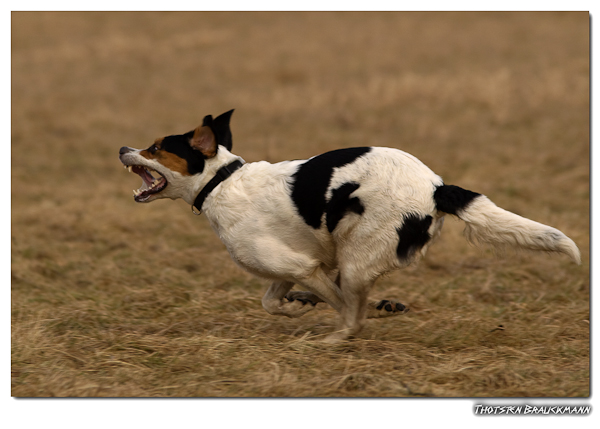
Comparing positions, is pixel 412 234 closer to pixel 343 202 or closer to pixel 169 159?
pixel 343 202

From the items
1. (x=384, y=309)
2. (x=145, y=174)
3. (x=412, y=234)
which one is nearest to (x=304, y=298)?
(x=384, y=309)

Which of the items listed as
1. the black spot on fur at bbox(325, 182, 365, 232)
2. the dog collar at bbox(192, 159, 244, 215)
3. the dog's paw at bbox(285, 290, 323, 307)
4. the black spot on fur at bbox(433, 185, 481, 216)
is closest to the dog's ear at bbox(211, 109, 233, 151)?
the dog collar at bbox(192, 159, 244, 215)

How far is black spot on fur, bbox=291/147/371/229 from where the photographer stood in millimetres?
4863

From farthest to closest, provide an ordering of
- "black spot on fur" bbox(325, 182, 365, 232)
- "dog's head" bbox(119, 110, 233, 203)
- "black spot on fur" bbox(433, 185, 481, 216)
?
1. "dog's head" bbox(119, 110, 233, 203)
2. "black spot on fur" bbox(325, 182, 365, 232)
3. "black spot on fur" bbox(433, 185, 481, 216)

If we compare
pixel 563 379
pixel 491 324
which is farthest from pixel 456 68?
pixel 563 379

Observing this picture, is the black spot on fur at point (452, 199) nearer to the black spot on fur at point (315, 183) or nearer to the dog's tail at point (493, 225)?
the dog's tail at point (493, 225)

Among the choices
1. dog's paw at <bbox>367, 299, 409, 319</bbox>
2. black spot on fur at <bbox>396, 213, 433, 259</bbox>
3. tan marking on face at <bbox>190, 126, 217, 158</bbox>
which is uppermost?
tan marking on face at <bbox>190, 126, 217, 158</bbox>

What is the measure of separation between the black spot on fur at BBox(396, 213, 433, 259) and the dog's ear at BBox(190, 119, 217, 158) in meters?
1.47

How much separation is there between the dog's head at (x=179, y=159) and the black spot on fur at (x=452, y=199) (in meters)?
1.61

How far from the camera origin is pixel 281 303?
210 inches

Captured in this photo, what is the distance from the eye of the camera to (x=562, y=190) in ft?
33.0

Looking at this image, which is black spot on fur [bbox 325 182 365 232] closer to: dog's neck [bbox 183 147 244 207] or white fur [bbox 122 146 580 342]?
white fur [bbox 122 146 580 342]

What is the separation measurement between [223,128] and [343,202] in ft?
3.65

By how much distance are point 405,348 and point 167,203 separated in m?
5.66
